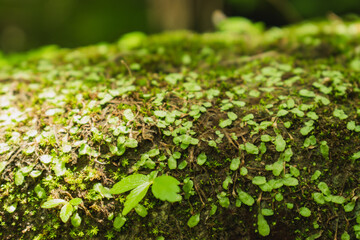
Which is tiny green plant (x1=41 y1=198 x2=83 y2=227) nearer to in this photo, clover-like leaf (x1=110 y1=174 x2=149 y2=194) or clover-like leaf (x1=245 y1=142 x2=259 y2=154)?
clover-like leaf (x1=110 y1=174 x2=149 y2=194)

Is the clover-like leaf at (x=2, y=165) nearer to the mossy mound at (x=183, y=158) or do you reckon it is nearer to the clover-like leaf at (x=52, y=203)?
the mossy mound at (x=183, y=158)

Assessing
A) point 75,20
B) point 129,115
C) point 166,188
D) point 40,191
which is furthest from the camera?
point 75,20

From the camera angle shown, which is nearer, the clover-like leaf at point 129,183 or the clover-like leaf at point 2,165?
the clover-like leaf at point 129,183

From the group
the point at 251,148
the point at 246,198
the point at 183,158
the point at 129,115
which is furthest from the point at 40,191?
the point at 251,148

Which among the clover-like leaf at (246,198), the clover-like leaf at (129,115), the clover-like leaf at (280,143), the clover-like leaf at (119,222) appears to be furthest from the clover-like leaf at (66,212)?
the clover-like leaf at (280,143)

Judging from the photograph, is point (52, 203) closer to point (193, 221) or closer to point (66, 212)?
point (66, 212)

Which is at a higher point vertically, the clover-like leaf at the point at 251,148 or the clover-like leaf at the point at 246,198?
the clover-like leaf at the point at 251,148

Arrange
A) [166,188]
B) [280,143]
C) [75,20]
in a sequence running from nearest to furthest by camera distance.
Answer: [166,188] < [280,143] < [75,20]
